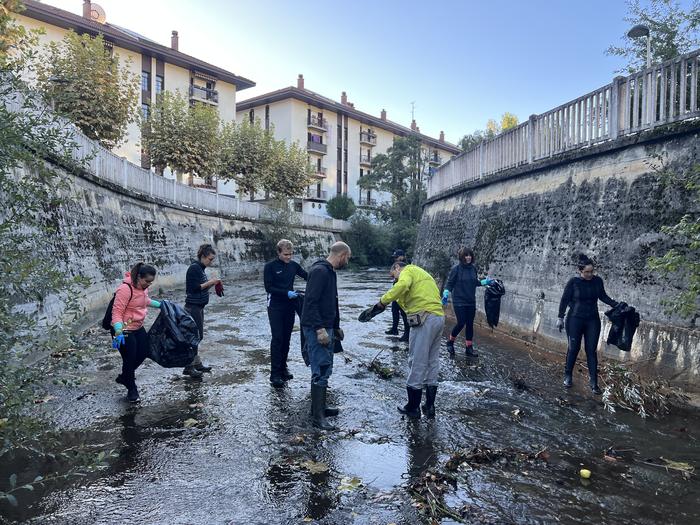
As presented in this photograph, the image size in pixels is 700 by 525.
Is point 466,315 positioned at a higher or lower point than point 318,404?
higher

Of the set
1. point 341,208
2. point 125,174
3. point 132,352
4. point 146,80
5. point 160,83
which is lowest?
point 132,352

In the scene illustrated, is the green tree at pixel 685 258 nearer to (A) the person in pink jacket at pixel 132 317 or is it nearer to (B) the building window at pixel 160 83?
(A) the person in pink jacket at pixel 132 317

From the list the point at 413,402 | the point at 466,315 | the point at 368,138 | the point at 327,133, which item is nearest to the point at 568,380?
the point at 466,315

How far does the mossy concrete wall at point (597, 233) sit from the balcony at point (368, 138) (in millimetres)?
48388

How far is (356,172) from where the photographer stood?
60.6 m

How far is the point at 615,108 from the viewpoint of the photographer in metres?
8.67

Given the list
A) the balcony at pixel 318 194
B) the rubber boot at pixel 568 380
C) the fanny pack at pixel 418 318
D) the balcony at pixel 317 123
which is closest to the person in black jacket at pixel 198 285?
the fanny pack at pixel 418 318

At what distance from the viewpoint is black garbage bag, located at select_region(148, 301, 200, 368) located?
5883 mm

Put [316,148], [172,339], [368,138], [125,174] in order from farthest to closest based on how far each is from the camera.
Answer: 1. [368,138]
2. [316,148]
3. [125,174]
4. [172,339]

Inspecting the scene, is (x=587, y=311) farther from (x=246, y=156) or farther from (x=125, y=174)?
(x=246, y=156)

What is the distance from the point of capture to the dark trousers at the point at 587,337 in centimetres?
671

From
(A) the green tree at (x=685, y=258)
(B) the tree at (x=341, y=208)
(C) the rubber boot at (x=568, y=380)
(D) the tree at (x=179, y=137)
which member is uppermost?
(D) the tree at (x=179, y=137)

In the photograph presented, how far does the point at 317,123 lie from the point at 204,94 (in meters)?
15.8

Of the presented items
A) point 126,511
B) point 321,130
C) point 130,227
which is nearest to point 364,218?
point 321,130
